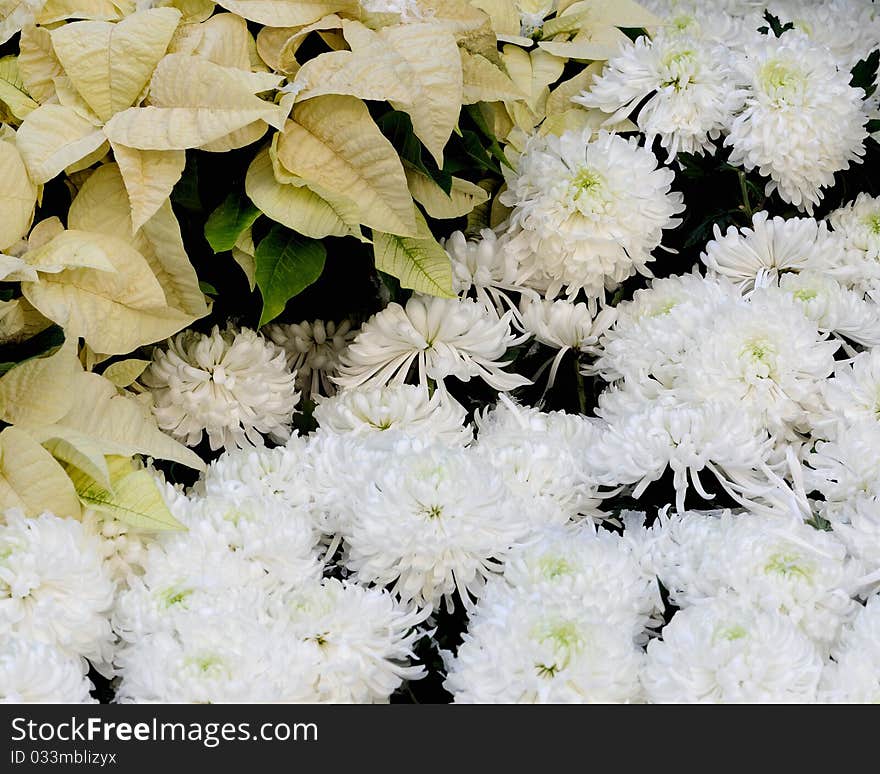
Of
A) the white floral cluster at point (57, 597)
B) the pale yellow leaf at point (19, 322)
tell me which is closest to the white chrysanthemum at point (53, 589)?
the white floral cluster at point (57, 597)

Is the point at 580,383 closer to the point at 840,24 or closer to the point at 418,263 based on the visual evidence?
the point at 418,263

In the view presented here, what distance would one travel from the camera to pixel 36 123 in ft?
2.02

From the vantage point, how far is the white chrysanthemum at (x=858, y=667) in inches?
18.5

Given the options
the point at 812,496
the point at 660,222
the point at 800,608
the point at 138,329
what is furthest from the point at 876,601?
the point at 138,329

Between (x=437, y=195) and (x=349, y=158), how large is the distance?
8 centimetres

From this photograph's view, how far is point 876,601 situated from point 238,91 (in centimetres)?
43

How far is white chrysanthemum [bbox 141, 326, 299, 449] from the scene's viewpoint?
701mm

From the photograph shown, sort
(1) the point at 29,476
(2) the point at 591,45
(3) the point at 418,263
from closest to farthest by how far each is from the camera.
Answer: (1) the point at 29,476 → (3) the point at 418,263 → (2) the point at 591,45

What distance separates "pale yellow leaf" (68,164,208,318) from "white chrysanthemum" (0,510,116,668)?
176 millimetres

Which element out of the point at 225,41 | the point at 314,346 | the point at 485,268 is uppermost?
the point at 225,41

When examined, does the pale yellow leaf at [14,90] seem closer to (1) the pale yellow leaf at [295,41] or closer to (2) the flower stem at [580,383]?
(1) the pale yellow leaf at [295,41]

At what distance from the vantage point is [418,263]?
692 mm

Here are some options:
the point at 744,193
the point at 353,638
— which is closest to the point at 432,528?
the point at 353,638

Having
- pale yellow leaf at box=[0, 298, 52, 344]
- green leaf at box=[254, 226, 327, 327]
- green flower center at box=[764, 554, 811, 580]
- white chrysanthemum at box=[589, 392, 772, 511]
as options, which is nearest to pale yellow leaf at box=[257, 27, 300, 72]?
green leaf at box=[254, 226, 327, 327]
